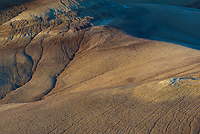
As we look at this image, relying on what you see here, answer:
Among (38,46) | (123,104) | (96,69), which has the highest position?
(123,104)

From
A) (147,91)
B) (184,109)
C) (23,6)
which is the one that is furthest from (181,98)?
(23,6)

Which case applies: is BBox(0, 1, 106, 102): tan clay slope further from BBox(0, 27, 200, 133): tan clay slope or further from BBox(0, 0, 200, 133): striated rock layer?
BBox(0, 27, 200, 133): tan clay slope

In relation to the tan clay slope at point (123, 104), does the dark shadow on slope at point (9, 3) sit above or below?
above

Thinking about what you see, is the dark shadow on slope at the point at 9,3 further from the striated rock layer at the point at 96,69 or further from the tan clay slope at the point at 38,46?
the tan clay slope at the point at 38,46

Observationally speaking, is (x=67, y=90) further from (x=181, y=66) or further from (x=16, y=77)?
(x=181, y=66)

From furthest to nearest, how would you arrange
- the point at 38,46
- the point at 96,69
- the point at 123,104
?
the point at 38,46
the point at 96,69
the point at 123,104

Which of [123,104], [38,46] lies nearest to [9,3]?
[38,46]

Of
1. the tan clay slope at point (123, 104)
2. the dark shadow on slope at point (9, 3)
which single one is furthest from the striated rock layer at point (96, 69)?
the dark shadow on slope at point (9, 3)

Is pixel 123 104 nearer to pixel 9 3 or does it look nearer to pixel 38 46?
pixel 38 46

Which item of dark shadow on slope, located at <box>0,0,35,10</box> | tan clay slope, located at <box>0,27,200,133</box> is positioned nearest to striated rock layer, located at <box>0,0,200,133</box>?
tan clay slope, located at <box>0,27,200,133</box>
